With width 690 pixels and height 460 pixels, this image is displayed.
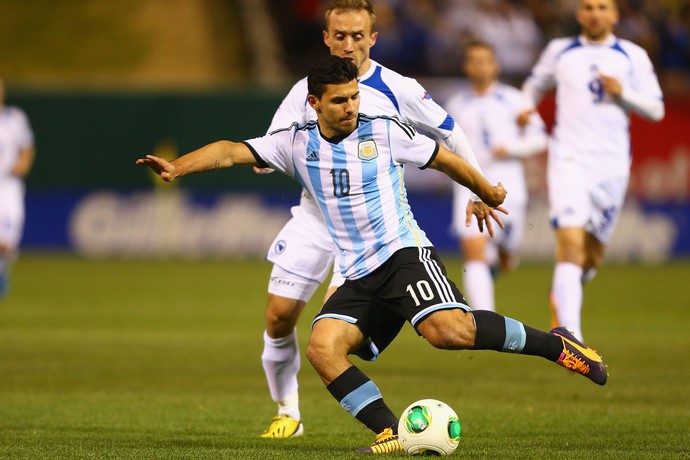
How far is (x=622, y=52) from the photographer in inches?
391

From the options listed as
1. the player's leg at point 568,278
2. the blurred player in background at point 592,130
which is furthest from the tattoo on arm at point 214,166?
the blurred player in background at point 592,130

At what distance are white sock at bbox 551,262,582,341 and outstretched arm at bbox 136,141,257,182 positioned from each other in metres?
3.59

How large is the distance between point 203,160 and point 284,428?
5.72 feet

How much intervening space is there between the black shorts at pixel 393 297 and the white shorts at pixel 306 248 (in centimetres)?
67

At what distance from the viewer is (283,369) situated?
295 inches

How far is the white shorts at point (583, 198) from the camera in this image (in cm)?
973

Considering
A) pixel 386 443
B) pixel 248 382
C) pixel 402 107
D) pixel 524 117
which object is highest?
pixel 402 107

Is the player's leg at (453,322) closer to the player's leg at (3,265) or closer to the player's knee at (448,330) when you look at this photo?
the player's knee at (448,330)

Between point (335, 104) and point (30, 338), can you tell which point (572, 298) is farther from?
point (30, 338)

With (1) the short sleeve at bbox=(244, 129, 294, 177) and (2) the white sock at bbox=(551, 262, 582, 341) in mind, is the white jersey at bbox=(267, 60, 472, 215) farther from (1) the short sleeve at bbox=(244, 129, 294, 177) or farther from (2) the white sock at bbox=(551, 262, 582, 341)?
(2) the white sock at bbox=(551, 262, 582, 341)

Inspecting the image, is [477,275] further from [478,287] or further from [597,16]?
[597,16]

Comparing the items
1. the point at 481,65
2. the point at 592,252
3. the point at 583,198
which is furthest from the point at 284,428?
the point at 481,65

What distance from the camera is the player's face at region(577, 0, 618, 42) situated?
9.74 m

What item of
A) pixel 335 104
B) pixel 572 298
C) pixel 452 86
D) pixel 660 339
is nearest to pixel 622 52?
pixel 572 298
